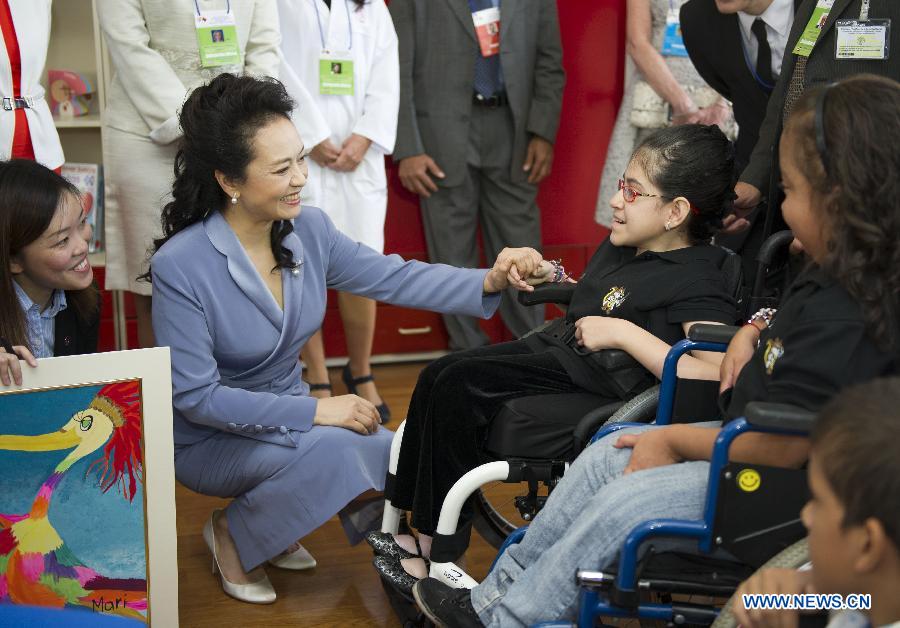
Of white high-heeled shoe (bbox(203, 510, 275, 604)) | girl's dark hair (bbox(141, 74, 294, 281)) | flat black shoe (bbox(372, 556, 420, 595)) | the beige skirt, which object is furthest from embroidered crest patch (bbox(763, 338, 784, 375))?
the beige skirt

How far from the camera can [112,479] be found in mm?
2020

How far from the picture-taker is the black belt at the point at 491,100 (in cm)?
407

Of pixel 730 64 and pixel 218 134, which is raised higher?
pixel 730 64

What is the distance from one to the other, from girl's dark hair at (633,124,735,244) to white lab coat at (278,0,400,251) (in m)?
1.49

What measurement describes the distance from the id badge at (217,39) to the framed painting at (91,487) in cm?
150

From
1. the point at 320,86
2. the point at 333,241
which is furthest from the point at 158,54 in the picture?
the point at 333,241

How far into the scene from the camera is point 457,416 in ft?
7.11

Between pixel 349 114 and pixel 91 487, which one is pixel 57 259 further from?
pixel 349 114

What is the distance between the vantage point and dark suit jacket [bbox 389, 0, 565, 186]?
3953 millimetres

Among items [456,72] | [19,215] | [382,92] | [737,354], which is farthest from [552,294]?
[456,72]

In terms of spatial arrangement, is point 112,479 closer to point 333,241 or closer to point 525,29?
point 333,241

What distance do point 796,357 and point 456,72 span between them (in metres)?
2.66

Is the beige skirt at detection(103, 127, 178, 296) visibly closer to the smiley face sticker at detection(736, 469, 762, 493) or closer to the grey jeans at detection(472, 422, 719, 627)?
the grey jeans at detection(472, 422, 719, 627)

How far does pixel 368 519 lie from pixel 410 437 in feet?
1.13
